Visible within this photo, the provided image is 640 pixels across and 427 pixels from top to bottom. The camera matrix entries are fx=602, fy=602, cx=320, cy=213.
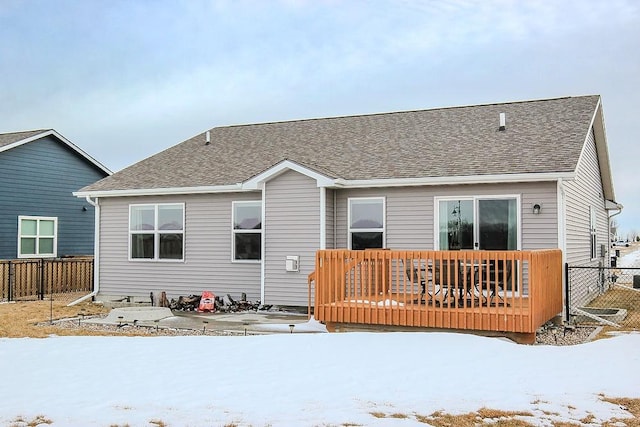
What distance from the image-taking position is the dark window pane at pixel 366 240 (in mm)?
12772

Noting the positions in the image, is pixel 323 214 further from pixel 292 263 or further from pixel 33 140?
pixel 33 140

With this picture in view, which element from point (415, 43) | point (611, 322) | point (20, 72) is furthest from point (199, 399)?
point (20, 72)

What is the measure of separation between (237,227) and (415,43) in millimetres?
8597

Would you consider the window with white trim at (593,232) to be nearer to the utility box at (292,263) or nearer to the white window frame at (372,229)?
the white window frame at (372,229)

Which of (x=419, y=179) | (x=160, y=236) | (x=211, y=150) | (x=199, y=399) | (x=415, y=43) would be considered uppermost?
(x=415, y=43)

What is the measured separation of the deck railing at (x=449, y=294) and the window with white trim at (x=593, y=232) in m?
5.75

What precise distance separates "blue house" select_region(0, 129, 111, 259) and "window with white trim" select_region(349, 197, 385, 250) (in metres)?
11.6

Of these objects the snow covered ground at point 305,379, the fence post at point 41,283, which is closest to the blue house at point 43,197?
the fence post at point 41,283

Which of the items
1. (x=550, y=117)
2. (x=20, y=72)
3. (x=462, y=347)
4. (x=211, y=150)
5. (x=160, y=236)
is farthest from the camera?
(x=20, y=72)

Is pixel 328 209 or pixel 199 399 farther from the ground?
pixel 328 209

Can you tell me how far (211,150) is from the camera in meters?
16.8

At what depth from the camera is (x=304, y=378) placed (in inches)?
259

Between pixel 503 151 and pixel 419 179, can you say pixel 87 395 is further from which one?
pixel 503 151

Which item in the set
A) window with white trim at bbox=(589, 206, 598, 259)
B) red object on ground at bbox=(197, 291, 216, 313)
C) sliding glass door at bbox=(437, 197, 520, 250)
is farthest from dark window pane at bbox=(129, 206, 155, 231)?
window with white trim at bbox=(589, 206, 598, 259)
